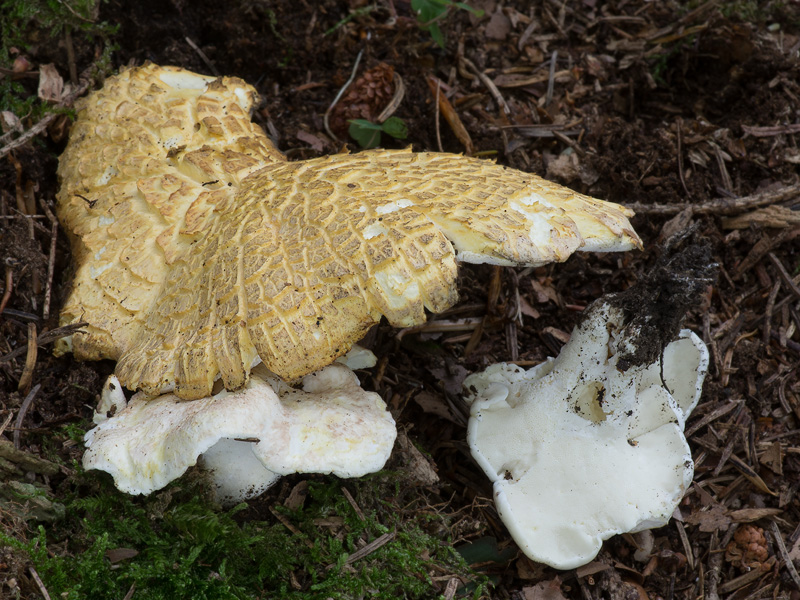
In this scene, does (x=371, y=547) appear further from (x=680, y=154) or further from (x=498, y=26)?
(x=498, y=26)

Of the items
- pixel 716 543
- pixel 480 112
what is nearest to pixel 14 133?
pixel 480 112

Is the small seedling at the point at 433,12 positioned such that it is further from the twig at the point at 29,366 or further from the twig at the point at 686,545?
the twig at the point at 686,545

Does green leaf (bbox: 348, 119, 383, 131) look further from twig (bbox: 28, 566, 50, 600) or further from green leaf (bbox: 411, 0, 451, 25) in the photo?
twig (bbox: 28, 566, 50, 600)

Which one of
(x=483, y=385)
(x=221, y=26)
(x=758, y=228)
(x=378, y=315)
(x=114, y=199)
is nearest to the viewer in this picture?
(x=378, y=315)

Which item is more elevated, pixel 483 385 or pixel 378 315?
pixel 378 315

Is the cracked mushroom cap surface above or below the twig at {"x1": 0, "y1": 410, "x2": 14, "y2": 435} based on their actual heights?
above

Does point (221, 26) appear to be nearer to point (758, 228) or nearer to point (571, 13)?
point (571, 13)

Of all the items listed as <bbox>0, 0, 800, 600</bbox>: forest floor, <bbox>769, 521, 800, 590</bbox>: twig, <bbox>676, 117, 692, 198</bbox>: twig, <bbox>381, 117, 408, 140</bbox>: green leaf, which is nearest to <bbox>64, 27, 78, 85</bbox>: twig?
<bbox>0, 0, 800, 600</bbox>: forest floor

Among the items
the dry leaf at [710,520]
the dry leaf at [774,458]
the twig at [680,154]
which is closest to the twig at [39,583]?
the dry leaf at [710,520]
